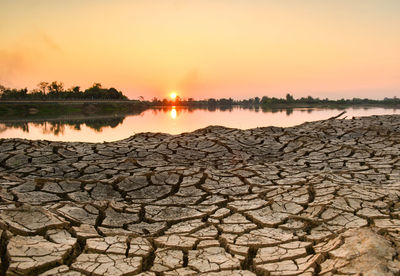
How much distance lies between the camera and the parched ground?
7.59 ft

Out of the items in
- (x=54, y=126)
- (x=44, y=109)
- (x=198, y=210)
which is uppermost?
(x=44, y=109)

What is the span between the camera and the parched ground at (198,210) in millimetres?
2314

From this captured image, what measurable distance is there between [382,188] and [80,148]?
5717 millimetres

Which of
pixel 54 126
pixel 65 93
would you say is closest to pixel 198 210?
pixel 54 126

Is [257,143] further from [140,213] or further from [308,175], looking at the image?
[140,213]

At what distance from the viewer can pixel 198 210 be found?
12.1 ft

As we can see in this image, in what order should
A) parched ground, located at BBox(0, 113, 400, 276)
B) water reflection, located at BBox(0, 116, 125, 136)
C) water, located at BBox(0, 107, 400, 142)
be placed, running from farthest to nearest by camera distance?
water reflection, located at BBox(0, 116, 125, 136)
water, located at BBox(0, 107, 400, 142)
parched ground, located at BBox(0, 113, 400, 276)

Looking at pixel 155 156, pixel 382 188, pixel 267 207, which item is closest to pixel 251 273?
pixel 267 207

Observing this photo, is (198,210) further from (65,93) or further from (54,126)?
(65,93)

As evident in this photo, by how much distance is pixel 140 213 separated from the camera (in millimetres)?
3645

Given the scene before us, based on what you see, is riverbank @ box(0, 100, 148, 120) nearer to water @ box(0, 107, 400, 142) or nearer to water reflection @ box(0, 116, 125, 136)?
water @ box(0, 107, 400, 142)

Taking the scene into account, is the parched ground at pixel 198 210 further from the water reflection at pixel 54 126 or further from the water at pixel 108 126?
the water reflection at pixel 54 126

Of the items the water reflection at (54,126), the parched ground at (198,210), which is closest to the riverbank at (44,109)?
the water reflection at (54,126)

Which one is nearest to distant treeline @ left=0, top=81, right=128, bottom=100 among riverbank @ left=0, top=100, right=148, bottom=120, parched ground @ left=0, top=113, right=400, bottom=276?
riverbank @ left=0, top=100, right=148, bottom=120
